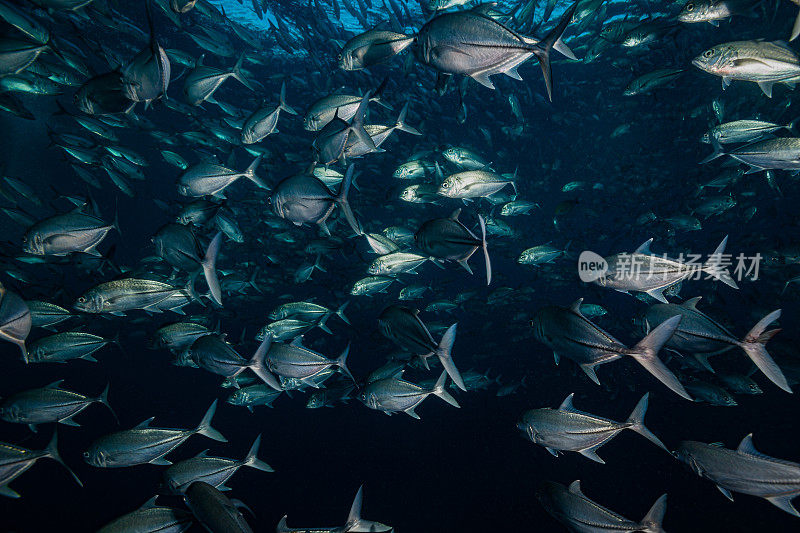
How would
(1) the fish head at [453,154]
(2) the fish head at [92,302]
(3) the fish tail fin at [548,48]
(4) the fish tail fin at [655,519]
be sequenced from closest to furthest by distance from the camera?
(3) the fish tail fin at [548,48] → (4) the fish tail fin at [655,519] → (2) the fish head at [92,302] → (1) the fish head at [453,154]

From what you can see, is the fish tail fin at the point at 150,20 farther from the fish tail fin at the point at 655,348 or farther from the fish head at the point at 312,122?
the fish tail fin at the point at 655,348

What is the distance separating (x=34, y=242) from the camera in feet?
13.7

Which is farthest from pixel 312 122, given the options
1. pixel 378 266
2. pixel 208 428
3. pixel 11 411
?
pixel 11 411

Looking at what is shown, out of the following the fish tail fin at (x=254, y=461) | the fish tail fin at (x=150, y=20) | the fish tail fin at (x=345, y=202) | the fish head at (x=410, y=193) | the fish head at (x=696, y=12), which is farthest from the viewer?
the fish head at (x=410, y=193)

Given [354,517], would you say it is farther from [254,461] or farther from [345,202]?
[345,202]

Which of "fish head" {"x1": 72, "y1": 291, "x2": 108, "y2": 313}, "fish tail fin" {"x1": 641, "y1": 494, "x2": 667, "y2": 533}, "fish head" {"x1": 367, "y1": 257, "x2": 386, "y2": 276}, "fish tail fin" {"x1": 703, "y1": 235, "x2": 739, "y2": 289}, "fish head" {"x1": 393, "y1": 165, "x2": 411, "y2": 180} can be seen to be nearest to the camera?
"fish tail fin" {"x1": 641, "y1": 494, "x2": 667, "y2": 533}

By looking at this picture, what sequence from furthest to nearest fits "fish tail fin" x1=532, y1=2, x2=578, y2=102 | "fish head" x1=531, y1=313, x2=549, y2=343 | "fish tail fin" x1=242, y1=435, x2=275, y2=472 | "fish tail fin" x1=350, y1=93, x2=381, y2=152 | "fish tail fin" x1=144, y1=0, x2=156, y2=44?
"fish tail fin" x1=242, y1=435, x2=275, y2=472 → "fish tail fin" x1=350, y1=93, x2=381, y2=152 → "fish head" x1=531, y1=313, x2=549, y2=343 → "fish tail fin" x1=532, y1=2, x2=578, y2=102 → "fish tail fin" x1=144, y1=0, x2=156, y2=44

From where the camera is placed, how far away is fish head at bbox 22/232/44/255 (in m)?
4.14

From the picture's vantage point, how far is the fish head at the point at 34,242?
4141mm

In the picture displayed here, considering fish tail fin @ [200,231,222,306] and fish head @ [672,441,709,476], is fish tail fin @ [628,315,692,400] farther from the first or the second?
fish tail fin @ [200,231,222,306]

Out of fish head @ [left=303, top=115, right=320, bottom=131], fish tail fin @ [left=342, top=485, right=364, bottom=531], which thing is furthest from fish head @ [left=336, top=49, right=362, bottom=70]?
fish tail fin @ [left=342, top=485, right=364, bottom=531]

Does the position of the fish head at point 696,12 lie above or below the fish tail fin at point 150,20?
below

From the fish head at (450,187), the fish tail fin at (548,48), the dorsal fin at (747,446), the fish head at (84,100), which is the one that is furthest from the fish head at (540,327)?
the fish head at (84,100)

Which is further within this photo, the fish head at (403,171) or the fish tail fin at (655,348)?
the fish head at (403,171)
